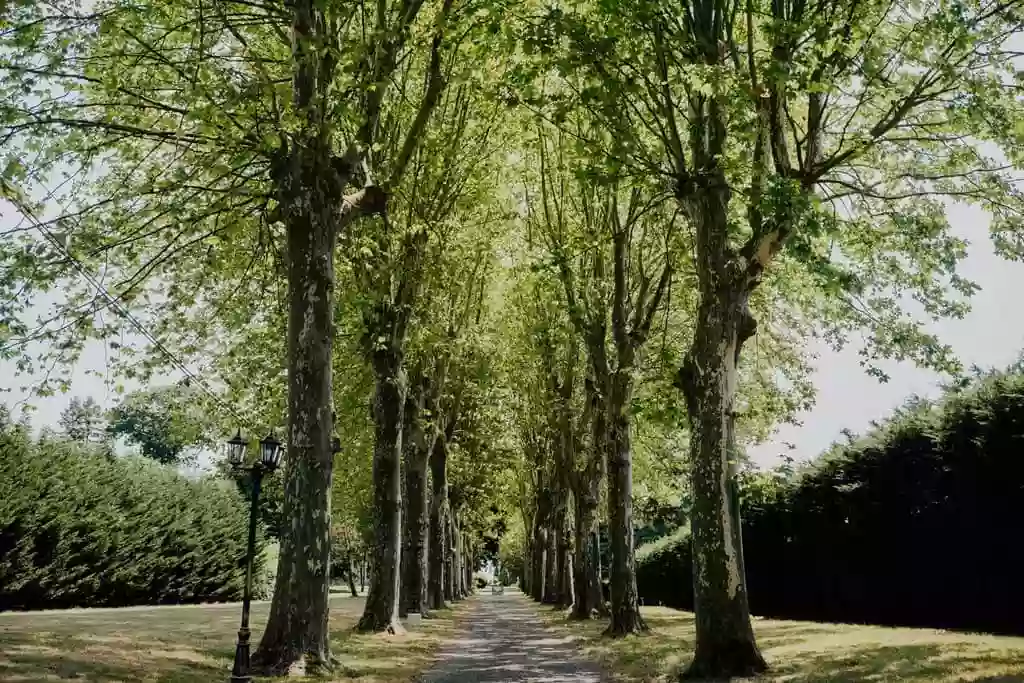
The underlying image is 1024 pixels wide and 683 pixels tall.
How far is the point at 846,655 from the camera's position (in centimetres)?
1166

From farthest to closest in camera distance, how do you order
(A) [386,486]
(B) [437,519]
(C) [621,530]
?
(B) [437,519], (A) [386,486], (C) [621,530]

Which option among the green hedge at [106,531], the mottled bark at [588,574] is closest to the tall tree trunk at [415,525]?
the mottled bark at [588,574]

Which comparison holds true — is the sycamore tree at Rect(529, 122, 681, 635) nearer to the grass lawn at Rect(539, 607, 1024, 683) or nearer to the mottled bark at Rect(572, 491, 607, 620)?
the grass lawn at Rect(539, 607, 1024, 683)

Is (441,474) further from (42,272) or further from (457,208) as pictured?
(42,272)

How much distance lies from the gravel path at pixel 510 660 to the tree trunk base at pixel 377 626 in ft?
4.54

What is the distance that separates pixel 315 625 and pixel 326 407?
309 cm

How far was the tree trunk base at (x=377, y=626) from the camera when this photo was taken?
62.6 feet

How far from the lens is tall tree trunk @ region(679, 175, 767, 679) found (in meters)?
11.2

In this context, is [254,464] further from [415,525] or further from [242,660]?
[415,525]

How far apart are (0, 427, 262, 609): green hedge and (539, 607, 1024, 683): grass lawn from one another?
17.0m

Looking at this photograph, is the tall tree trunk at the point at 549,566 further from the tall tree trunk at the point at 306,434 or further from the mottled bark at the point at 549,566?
the tall tree trunk at the point at 306,434

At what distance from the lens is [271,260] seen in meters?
18.2

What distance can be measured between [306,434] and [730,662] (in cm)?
669

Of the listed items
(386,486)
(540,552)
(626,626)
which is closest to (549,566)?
(540,552)
